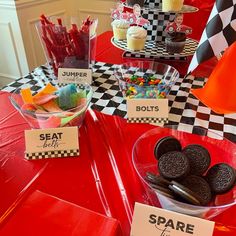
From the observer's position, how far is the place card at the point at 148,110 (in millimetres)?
854

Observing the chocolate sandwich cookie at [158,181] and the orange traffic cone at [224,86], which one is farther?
the orange traffic cone at [224,86]

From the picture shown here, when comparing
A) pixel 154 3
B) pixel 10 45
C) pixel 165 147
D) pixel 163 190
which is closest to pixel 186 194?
pixel 163 190

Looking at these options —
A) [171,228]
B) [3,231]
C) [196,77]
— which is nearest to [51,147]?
[3,231]

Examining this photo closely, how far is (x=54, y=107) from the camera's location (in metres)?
0.79

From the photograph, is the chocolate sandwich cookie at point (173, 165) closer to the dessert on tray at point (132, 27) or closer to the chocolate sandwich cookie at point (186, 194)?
the chocolate sandwich cookie at point (186, 194)

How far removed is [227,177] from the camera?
55 centimetres

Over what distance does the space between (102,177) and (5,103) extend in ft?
1.85

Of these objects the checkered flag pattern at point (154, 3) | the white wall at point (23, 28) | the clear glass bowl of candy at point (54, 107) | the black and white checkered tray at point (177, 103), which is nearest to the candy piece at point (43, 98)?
the clear glass bowl of candy at point (54, 107)

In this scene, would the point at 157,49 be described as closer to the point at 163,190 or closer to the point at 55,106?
the point at 55,106

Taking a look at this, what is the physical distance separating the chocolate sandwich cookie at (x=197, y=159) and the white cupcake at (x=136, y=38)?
82cm

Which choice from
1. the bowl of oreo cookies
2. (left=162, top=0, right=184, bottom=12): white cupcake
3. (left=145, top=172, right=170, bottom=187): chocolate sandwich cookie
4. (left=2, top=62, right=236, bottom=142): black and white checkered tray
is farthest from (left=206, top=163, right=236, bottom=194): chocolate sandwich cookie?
(left=162, top=0, right=184, bottom=12): white cupcake

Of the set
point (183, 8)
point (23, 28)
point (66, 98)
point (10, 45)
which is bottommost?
point (10, 45)

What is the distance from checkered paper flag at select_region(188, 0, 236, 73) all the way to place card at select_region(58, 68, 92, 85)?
0.46 metres

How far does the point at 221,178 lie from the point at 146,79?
1.95 ft
